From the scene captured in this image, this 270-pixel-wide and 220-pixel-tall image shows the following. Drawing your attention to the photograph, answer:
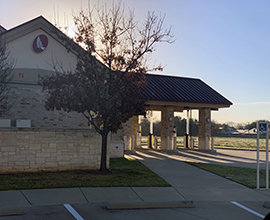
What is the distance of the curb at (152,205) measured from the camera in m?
8.63

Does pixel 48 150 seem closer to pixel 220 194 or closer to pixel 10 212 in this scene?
pixel 10 212

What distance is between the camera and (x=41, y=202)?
872 centimetres

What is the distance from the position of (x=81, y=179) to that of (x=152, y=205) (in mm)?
3742

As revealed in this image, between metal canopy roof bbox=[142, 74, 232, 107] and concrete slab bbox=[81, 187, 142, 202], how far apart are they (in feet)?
36.1

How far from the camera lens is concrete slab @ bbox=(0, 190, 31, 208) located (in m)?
8.30

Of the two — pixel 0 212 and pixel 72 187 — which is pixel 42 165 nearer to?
pixel 72 187

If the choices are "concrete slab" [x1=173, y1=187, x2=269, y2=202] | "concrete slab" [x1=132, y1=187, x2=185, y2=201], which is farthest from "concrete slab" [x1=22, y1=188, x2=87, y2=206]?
"concrete slab" [x1=173, y1=187, x2=269, y2=202]

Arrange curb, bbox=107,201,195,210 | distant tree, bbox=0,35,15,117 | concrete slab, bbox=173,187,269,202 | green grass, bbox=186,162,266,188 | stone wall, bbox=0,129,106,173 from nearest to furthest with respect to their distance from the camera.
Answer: curb, bbox=107,201,195,210, concrete slab, bbox=173,187,269,202, stone wall, bbox=0,129,106,173, green grass, bbox=186,162,266,188, distant tree, bbox=0,35,15,117

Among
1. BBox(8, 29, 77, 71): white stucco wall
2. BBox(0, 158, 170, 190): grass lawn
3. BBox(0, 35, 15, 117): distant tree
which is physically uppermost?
BBox(8, 29, 77, 71): white stucco wall

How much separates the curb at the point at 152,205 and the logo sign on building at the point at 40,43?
1069 centimetres

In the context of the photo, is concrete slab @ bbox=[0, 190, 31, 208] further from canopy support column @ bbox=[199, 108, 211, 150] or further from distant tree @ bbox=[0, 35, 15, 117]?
canopy support column @ bbox=[199, 108, 211, 150]

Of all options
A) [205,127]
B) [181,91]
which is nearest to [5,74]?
[181,91]

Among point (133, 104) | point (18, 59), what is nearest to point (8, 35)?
point (18, 59)

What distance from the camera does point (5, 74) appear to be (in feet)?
49.1
